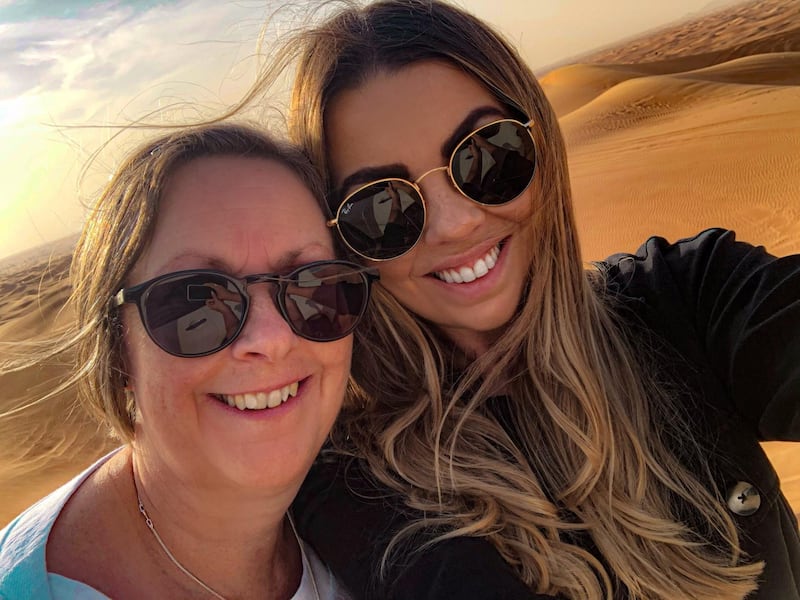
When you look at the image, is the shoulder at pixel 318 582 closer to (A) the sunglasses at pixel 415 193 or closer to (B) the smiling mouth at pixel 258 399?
(B) the smiling mouth at pixel 258 399

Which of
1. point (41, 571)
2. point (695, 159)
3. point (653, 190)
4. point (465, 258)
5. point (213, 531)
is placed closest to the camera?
point (41, 571)

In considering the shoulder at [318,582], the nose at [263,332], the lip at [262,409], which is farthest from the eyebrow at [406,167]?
the shoulder at [318,582]

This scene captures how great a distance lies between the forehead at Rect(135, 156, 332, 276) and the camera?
1460 mm

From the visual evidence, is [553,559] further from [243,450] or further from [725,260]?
[725,260]

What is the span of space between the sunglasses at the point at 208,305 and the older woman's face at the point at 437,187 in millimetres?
424

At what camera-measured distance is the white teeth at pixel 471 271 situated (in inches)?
74.8

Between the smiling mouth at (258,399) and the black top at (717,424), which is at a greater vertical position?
the smiling mouth at (258,399)

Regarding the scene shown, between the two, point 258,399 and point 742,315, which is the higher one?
point 258,399

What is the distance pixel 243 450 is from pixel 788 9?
31.4 meters

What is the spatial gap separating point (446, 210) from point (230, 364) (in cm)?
84

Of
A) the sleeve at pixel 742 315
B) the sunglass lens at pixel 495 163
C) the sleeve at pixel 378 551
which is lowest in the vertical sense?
the sleeve at pixel 378 551

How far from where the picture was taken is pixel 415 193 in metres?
1.79

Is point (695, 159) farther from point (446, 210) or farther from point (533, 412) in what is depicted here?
point (446, 210)

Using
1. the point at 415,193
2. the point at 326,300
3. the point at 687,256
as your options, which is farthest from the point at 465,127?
the point at 687,256
